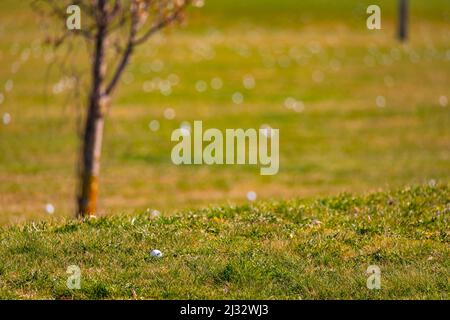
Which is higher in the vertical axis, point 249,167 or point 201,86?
point 201,86

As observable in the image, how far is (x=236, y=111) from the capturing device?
26.6 meters

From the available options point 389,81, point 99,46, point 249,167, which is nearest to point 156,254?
point 99,46

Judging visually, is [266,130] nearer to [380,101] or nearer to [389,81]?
[380,101]

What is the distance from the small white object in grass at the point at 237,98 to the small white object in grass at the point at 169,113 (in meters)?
2.45

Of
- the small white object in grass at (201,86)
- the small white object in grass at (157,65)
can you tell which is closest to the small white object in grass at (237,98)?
the small white object in grass at (201,86)

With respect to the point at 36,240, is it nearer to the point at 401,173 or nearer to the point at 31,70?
the point at 401,173

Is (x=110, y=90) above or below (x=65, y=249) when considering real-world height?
above

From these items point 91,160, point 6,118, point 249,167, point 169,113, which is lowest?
point 91,160

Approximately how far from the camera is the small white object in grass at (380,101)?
27.7 m

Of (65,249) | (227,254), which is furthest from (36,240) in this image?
(227,254)

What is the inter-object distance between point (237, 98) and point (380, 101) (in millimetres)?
4809

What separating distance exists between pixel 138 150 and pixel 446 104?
10.8 m

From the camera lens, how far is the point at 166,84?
30.2 m
